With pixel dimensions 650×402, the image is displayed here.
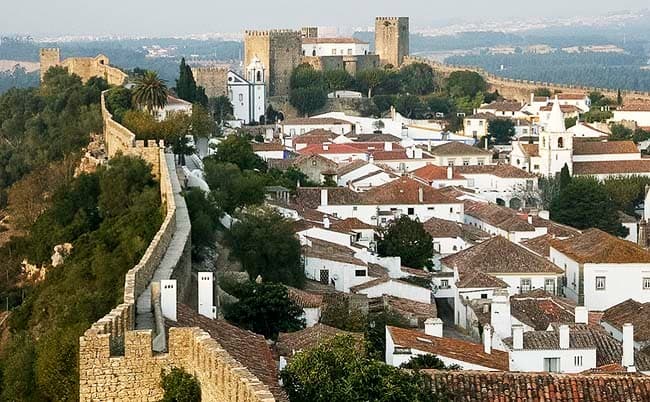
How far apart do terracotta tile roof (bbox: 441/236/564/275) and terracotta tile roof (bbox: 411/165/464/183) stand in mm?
15411

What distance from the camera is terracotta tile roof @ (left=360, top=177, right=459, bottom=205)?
3956cm

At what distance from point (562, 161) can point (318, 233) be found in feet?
81.3

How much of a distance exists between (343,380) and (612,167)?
43784mm

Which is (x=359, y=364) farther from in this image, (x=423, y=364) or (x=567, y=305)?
(x=567, y=305)

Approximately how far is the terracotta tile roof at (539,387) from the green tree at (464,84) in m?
62.7

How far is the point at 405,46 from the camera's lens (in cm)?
8519

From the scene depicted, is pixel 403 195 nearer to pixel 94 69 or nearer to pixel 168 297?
pixel 94 69

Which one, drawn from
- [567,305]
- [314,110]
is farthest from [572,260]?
[314,110]

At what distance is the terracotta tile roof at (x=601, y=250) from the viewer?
1201 inches

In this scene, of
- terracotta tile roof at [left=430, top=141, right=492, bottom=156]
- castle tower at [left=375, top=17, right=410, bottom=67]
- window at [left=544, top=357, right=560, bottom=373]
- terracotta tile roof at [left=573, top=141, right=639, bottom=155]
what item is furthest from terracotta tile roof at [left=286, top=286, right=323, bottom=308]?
castle tower at [left=375, top=17, right=410, bottom=67]

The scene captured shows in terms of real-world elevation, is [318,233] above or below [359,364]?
below

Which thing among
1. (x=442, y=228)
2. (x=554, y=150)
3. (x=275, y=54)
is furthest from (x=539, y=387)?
(x=275, y=54)

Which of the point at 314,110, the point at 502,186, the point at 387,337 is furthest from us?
the point at 314,110

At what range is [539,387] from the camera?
1369 centimetres
